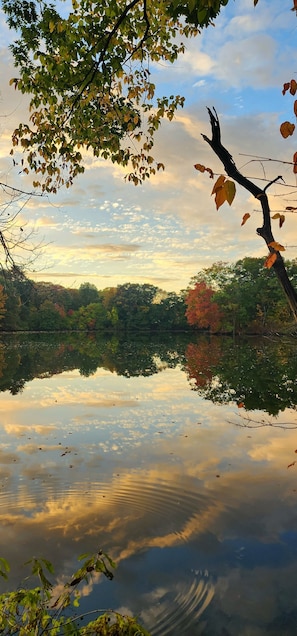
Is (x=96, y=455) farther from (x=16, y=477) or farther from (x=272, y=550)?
(x=272, y=550)

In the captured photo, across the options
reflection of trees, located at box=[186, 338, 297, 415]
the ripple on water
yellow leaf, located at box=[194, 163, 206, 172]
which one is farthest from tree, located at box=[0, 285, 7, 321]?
yellow leaf, located at box=[194, 163, 206, 172]

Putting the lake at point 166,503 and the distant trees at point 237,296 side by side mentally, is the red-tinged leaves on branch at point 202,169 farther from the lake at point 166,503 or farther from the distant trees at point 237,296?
the distant trees at point 237,296

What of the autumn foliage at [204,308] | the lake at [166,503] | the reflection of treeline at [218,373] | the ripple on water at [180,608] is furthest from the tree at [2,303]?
the ripple on water at [180,608]

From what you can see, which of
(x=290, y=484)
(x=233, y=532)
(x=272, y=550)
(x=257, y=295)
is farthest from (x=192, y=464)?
(x=257, y=295)

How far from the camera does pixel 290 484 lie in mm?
8578

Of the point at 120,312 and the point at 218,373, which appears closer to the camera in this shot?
the point at 218,373

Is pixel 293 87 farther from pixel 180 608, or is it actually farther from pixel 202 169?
pixel 180 608

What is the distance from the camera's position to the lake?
4961mm

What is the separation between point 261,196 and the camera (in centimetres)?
231

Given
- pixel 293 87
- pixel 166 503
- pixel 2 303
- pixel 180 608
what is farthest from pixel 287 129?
pixel 2 303

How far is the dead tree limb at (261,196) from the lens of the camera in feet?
7.41

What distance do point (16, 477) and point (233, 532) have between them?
4763 mm

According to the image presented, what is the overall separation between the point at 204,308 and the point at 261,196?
278ft

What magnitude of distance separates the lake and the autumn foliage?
6890 cm
